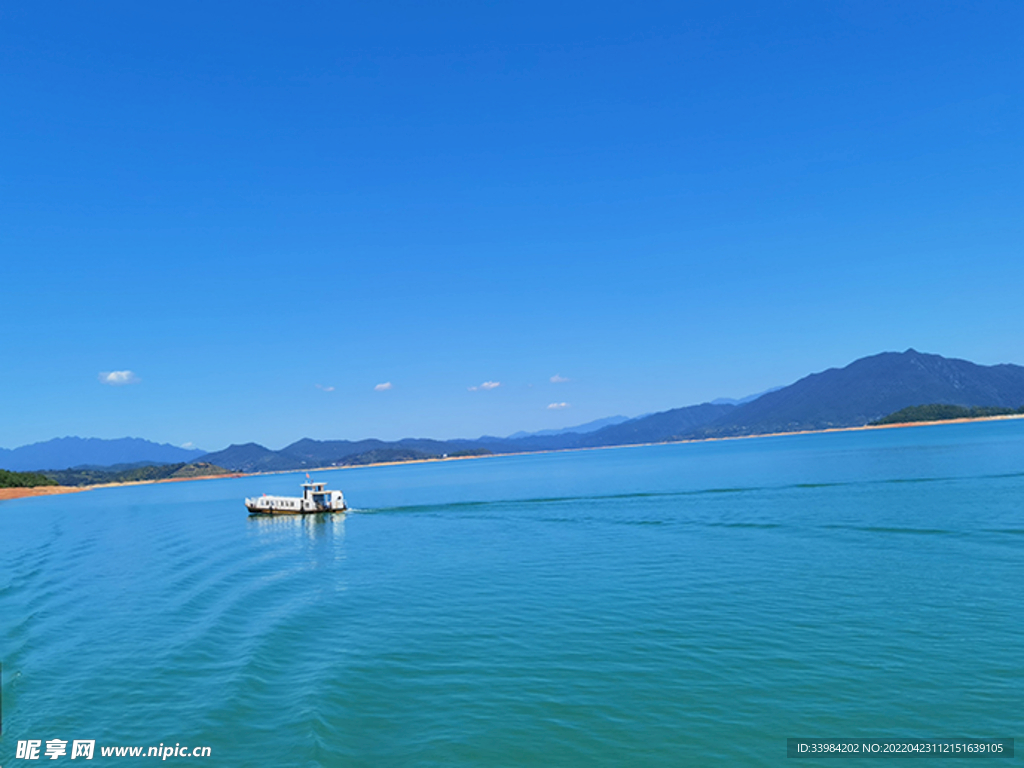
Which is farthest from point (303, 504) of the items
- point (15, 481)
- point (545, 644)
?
point (15, 481)

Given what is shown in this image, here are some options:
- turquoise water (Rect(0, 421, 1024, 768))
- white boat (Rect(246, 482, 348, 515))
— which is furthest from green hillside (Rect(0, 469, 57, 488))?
turquoise water (Rect(0, 421, 1024, 768))

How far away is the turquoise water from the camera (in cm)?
1603

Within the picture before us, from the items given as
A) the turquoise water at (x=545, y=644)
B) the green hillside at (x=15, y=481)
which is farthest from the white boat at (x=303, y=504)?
the green hillside at (x=15, y=481)

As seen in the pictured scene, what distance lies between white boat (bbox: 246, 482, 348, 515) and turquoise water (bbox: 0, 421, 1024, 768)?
36.4 meters

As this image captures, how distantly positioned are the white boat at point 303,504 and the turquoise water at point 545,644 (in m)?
36.4

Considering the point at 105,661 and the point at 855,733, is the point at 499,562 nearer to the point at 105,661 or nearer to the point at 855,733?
the point at 105,661

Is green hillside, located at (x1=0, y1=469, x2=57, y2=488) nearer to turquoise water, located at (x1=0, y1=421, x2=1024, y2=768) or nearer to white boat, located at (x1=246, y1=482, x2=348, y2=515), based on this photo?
white boat, located at (x1=246, y1=482, x2=348, y2=515)

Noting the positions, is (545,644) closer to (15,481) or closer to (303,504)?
(303,504)

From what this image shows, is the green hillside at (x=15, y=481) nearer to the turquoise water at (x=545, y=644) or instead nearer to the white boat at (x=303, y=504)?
the white boat at (x=303, y=504)

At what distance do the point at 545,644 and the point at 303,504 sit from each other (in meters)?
76.5

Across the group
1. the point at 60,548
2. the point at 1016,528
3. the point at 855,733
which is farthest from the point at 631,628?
the point at 60,548

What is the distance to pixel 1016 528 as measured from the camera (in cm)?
3978

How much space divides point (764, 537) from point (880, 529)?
28.4ft

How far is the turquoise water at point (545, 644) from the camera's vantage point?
16.0m
